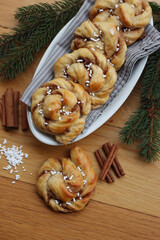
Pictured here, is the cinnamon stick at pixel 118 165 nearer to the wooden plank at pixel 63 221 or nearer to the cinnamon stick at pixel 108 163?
the cinnamon stick at pixel 108 163

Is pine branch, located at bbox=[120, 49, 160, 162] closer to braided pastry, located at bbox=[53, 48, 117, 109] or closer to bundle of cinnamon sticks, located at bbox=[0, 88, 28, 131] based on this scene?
braided pastry, located at bbox=[53, 48, 117, 109]

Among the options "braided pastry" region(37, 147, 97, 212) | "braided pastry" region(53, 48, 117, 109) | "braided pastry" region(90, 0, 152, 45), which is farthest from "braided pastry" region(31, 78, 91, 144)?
"braided pastry" region(90, 0, 152, 45)

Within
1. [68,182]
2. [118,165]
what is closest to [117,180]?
[118,165]

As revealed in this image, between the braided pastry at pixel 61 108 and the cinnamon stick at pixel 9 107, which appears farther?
the cinnamon stick at pixel 9 107

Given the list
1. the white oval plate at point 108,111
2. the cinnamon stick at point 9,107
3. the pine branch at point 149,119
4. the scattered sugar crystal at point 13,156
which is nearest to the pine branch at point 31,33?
the cinnamon stick at point 9,107

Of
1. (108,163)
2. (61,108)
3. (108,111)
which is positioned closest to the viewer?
(61,108)

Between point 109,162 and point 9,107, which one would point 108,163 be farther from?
point 9,107

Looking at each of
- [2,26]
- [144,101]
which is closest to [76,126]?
[144,101]
